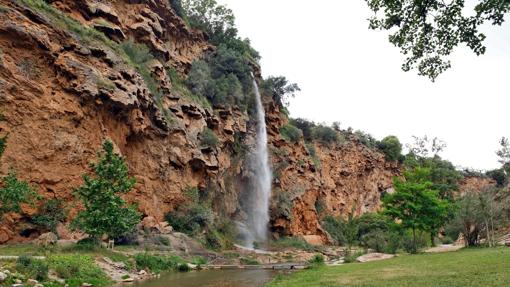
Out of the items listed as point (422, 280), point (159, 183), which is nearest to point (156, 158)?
point (159, 183)

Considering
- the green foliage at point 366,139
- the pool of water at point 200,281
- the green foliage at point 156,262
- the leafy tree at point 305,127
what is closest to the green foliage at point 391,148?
the green foliage at point 366,139

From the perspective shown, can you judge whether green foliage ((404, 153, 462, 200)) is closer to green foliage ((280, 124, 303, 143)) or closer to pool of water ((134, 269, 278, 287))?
green foliage ((280, 124, 303, 143))

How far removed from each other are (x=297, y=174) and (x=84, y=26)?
3893 centimetres

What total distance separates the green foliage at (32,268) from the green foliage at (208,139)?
29248 mm

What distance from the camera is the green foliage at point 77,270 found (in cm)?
1643

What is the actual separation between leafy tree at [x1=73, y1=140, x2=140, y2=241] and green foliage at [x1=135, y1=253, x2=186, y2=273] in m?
2.32

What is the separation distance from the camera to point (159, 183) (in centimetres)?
3831

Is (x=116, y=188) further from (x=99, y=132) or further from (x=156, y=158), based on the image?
(x=156, y=158)

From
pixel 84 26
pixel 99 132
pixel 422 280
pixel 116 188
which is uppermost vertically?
pixel 84 26

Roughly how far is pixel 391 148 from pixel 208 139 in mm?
58545

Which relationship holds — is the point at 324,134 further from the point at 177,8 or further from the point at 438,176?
the point at 177,8

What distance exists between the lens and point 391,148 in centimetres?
8981

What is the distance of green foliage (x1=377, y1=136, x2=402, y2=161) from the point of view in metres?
89.2

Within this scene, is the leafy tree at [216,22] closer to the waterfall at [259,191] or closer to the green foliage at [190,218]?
the waterfall at [259,191]
